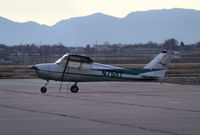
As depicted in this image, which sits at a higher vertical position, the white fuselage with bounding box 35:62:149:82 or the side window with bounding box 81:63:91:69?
the side window with bounding box 81:63:91:69

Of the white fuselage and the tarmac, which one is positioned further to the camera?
Result: the white fuselage

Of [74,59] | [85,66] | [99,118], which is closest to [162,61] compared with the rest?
[85,66]

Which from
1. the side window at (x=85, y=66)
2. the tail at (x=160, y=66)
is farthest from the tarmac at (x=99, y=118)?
the tail at (x=160, y=66)

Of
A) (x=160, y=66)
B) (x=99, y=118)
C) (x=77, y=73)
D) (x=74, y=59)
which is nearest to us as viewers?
(x=99, y=118)

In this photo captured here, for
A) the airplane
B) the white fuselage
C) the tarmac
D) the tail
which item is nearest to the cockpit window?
the airplane

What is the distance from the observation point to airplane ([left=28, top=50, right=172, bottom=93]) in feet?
84.3

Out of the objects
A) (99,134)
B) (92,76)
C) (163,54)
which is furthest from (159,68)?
(99,134)

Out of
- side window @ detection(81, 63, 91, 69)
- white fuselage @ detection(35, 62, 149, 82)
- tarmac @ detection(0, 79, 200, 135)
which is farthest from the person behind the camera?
side window @ detection(81, 63, 91, 69)

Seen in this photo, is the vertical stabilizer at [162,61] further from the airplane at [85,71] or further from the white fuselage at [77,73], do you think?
the white fuselage at [77,73]

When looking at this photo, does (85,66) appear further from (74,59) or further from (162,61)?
(162,61)

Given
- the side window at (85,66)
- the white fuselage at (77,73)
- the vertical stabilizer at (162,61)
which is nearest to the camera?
the white fuselage at (77,73)

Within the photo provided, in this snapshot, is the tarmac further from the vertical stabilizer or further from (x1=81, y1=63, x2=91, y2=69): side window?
the vertical stabilizer

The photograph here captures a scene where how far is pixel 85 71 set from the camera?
85.5 ft

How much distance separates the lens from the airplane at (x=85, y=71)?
25.7m
